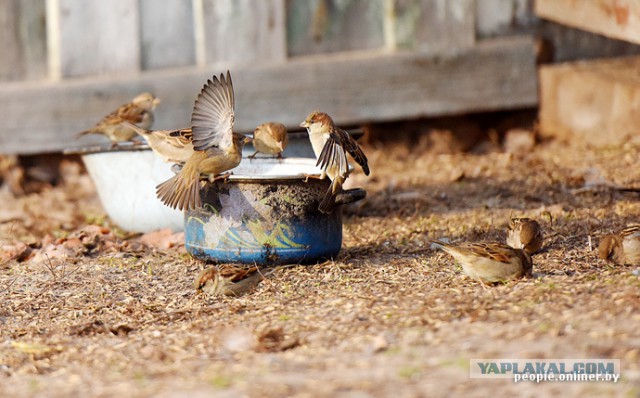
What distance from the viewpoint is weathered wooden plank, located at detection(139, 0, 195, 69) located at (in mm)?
9852

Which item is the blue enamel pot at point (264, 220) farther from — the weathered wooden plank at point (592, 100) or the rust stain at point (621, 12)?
the weathered wooden plank at point (592, 100)

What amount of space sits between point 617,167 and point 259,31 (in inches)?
145

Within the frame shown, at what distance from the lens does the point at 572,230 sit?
6586 millimetres

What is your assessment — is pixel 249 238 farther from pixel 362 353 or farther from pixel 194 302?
pixel 362 353

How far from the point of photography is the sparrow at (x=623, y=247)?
5.49m

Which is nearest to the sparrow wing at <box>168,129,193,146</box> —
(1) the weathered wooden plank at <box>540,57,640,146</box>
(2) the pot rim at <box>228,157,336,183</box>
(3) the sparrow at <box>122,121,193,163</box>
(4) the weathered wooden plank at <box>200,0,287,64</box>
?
(3) the sparrow at <box>122,121,193,163</box>

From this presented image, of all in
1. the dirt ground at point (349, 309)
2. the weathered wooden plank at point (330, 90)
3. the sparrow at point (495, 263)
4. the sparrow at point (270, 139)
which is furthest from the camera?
the weathered wooden plank at point (330, 90)

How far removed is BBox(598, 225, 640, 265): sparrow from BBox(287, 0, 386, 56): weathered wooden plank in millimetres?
4794

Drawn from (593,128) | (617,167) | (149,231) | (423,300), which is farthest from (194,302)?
(593,128)

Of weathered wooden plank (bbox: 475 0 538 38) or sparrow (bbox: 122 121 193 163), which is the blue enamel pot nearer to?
sparrow (bbox: 122 121 193 163)

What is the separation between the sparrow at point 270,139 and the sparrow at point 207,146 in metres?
0.55

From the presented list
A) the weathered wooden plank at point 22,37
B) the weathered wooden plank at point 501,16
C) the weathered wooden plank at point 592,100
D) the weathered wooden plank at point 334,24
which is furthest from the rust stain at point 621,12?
the weathered wooden plank at point 22,37

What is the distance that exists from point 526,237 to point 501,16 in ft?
15.0

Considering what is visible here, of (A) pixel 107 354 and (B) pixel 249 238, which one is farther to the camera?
(B) pixel 249 238
